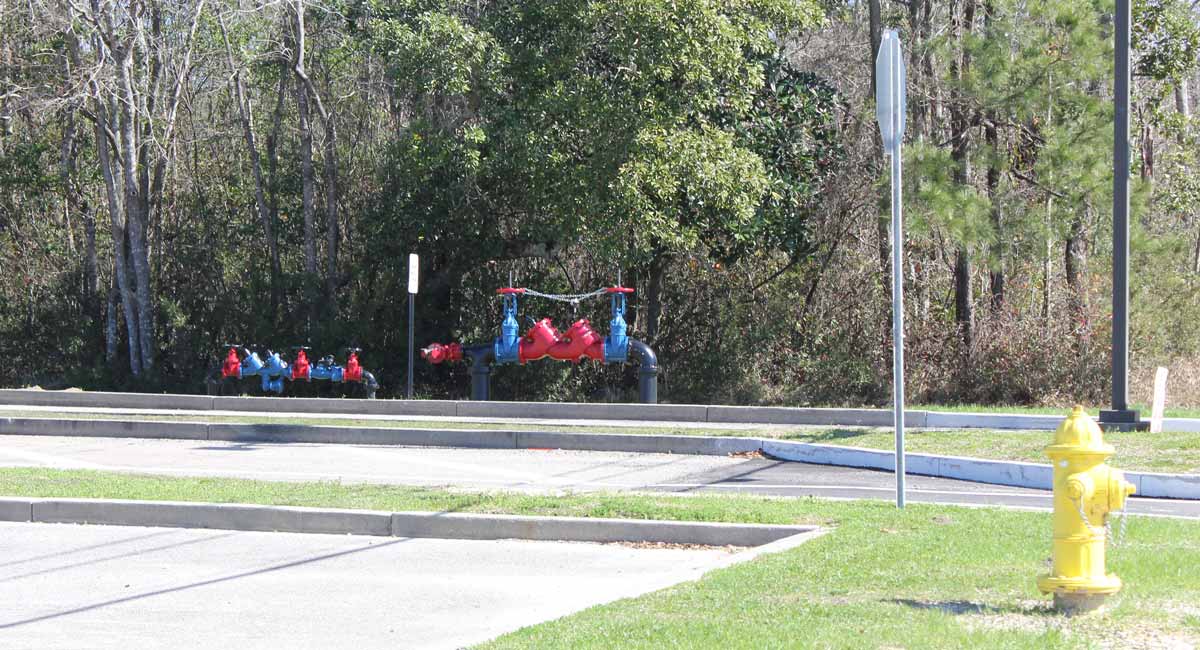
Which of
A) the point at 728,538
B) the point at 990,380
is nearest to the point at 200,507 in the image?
the point at 728,538

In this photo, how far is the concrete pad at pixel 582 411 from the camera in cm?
2034

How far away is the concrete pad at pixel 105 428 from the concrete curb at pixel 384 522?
6.95m

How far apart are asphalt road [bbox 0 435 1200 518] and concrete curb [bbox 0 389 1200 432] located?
379cm

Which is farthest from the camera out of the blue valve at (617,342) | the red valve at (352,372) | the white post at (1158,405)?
the red valve at (352,372)

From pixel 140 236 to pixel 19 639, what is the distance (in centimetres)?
2447

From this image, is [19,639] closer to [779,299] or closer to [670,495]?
[670,495]

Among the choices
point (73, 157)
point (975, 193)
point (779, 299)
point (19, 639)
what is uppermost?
point (73, 157)

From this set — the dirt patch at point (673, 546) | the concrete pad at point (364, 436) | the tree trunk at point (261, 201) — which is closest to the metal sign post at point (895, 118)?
the dirt patch at point (673, 546)

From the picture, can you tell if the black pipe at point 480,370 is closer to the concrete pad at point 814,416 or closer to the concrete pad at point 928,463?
the concrete pad at point 814,416

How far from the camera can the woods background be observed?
903 inches

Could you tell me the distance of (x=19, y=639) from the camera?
707cm

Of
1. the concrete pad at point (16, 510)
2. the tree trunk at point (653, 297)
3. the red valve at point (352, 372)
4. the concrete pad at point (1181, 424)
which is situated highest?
the tree trunk at point (653, 297)

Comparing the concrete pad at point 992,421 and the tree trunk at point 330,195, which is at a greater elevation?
the tree trunk at point 330,195

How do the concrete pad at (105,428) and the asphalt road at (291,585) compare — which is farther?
the concrete pad at (105,428)
